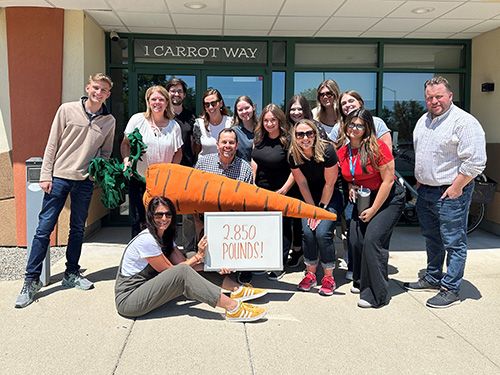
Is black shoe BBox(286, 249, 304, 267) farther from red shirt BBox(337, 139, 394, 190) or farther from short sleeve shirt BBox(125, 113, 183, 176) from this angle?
short sleeve shirt BBox(125, 113, 183, 176)

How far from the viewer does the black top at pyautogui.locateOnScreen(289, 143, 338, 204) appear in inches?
158

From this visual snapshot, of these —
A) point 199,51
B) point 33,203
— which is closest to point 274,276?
point 33,203

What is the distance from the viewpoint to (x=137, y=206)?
448 centimetres

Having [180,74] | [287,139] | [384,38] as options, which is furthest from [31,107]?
[384,38]

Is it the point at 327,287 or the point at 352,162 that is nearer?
the point at 352,162

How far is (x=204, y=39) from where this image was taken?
7008 mm

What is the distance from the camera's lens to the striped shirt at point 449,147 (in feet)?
12.1

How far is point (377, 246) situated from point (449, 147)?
1006 mm

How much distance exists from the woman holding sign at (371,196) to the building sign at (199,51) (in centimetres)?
351

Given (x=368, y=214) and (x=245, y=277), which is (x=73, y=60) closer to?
(x=245, y=277)

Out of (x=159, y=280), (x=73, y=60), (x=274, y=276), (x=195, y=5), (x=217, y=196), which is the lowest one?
(x=274, y=276)

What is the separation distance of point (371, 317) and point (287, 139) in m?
1.71

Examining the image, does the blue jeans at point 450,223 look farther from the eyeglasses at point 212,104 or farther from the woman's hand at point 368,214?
the eyeglasses at point 212,104

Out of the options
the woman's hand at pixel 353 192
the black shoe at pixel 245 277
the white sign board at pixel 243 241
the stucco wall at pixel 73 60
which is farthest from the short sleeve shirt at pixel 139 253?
the stucco wall at pixel 73 60
